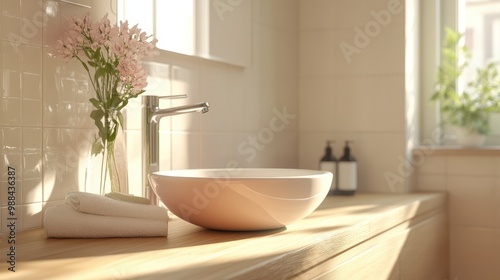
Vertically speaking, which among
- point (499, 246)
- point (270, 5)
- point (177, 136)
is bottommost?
point (499, 246)

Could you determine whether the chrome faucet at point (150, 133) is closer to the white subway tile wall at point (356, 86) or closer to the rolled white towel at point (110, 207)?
the rolled white towel at point (110, 207)

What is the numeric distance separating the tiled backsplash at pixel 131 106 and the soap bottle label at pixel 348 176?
0.24 m

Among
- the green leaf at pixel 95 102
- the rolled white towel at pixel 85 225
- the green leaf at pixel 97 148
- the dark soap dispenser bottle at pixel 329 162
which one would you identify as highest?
the green leaf at pixel 95 102

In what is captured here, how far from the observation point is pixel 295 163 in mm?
2564

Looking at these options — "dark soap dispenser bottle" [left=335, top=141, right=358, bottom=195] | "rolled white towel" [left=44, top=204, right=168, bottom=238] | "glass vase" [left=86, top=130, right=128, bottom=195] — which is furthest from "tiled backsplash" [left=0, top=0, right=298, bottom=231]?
"dark soap dispenser bottle" [left=335, top=141, right=358, bottom=195]

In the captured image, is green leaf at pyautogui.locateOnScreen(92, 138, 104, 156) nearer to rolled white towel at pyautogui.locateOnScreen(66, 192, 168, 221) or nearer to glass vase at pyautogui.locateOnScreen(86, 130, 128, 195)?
glass vase at pyautogui.locateOnScreen(86, 130, 128, 195)

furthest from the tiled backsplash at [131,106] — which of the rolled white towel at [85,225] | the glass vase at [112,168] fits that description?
the rolled white towel at [85,225]

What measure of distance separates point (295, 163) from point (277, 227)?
1142 millimetres

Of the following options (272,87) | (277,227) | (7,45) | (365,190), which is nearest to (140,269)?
(277,227)

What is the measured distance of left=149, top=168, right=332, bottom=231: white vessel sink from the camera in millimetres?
1302

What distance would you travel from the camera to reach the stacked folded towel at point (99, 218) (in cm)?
129

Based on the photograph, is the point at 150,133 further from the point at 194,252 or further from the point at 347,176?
the point at 347,176

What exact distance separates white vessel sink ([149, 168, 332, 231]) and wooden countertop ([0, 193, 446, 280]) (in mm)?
33

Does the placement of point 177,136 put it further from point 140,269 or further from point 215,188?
point 140,269
